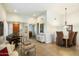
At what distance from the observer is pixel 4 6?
3066 mm

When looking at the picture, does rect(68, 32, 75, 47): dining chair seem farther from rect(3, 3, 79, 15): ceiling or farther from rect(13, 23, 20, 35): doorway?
rect(13, 23, 20, 35): doorway

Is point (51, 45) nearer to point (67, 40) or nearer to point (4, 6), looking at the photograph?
point (67, 40)

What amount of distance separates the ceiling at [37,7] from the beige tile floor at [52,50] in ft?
2.57

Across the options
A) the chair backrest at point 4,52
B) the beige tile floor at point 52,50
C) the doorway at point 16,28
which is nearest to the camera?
the chair backrest at point 4,52

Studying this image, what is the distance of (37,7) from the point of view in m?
3.17

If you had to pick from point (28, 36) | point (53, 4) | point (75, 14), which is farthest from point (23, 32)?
point (75, 14)

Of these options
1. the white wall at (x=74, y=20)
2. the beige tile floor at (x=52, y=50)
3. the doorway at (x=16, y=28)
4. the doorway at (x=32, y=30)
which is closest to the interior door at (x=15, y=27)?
the doorway at (x=16, y=28)

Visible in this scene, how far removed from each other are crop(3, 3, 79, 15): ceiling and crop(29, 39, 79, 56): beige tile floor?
782 mm

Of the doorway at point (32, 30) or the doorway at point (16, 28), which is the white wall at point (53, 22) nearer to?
the doorway at point (32, 30)

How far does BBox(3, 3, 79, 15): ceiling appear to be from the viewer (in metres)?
3.09

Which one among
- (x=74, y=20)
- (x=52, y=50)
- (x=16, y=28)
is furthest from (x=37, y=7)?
(x=52, y=50)

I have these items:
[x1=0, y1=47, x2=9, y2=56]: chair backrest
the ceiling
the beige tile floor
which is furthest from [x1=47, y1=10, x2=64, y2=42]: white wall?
[x1=0, y1=47, x2=9, y2=56]: chair backrest

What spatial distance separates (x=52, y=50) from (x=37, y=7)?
1145 mm

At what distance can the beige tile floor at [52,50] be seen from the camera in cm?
311
